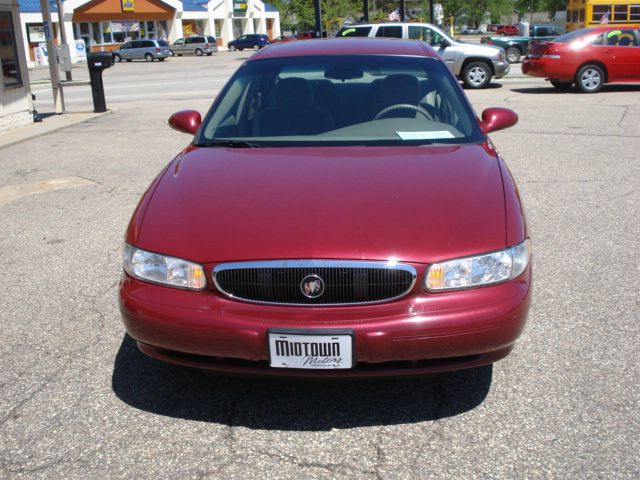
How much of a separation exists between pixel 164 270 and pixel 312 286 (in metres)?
0.66

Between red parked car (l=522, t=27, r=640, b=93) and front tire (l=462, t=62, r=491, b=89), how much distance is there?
1769mm

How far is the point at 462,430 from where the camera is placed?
3027mm

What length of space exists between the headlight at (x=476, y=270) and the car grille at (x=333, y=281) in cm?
10

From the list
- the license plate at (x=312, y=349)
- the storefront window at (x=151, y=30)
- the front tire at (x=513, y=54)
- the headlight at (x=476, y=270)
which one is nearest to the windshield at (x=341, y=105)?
the headlight at (x=476, y=270)

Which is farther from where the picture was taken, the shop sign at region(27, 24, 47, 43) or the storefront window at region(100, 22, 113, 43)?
the storefront window at region(100, 22, 113, 43)

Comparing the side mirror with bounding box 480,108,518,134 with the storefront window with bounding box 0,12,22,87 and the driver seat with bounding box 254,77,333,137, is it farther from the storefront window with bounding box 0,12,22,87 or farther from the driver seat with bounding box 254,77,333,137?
the storefront window with bounding box 0,12,22,87

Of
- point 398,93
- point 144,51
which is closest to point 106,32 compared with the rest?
point 144,51

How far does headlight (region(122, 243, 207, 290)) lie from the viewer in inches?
116

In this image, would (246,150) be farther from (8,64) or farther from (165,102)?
(165,102)

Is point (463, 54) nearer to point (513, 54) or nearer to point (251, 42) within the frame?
point (513, 54)

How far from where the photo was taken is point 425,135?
4.09 metres

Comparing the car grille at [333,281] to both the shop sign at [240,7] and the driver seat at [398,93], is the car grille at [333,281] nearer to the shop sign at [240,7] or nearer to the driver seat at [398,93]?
the driver seat at [398,93]

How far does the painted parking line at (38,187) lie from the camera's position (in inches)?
306

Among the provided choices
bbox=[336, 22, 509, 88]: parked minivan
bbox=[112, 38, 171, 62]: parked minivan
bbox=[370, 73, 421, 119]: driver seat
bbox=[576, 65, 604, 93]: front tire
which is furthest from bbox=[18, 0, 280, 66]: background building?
bbox=[370, 73, 421, 119]: driver seat
